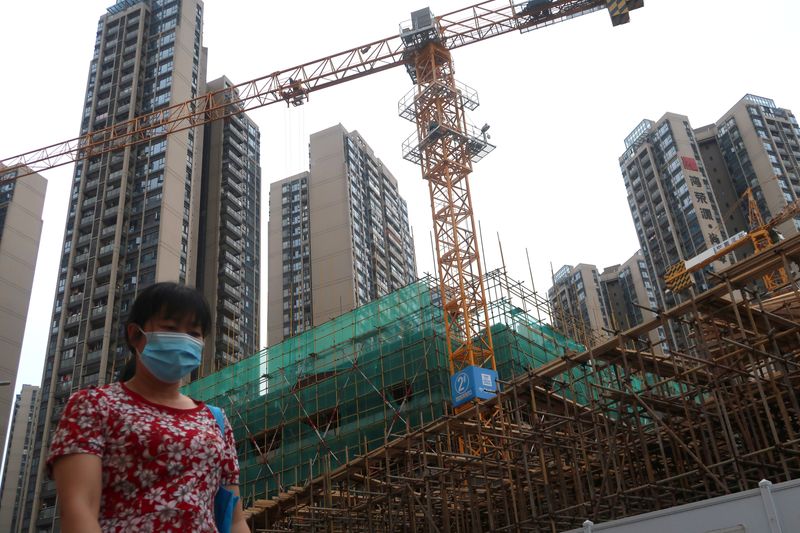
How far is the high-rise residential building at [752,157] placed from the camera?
6184 cm

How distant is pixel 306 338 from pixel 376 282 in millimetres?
33288

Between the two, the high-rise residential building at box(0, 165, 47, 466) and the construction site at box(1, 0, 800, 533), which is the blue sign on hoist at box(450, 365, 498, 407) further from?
the high-rise residential building at box(0, 165, 47, 466)

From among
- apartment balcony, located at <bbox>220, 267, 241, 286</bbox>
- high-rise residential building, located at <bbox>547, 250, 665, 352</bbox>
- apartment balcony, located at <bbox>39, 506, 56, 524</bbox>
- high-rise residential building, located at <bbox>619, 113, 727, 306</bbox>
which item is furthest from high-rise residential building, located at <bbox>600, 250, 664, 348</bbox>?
apartment balcony, located at <bbox>39, 506, 56, 524</bbox>

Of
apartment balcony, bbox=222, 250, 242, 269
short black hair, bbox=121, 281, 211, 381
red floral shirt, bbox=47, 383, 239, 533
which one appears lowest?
red floral shirt, bbox=47, 383, 239, 533

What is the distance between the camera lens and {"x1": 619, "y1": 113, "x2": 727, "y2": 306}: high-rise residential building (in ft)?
200

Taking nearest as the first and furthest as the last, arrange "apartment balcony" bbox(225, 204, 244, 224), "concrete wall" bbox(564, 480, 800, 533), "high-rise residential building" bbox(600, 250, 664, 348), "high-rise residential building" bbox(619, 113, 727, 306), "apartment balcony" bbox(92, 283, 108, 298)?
"concrete wall" bbox(564, 480, 800, 533)
"apartment balcony" bbox(92, 283, 108, 298)
"apartment balcony" bbox(225, 204, 244, 224)
"high-rise residential building" bbox(619, 113, 727, 306)
"high-rise residential building" bbox(600, 250, 664, 348)

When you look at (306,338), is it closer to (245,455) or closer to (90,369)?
(245,455)

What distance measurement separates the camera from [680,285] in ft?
141

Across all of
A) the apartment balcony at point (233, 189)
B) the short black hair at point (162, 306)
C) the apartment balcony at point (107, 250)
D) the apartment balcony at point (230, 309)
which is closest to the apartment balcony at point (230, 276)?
the apartment balcony at point (230, 309)

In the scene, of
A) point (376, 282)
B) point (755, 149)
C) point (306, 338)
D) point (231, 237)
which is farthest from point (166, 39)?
point (755, 149)

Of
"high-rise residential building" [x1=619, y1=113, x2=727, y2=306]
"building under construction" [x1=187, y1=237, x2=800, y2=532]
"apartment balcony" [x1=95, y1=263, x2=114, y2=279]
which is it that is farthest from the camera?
"high-rise residential building" [x1=619, y1=113, x2=727, y2=306]

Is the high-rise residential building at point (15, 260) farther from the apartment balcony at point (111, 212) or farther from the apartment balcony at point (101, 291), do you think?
the apartment balcony at point (101, 291)

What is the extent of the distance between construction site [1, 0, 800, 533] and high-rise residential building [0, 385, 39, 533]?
36611 millimetres

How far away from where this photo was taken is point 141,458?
91.0 inches
